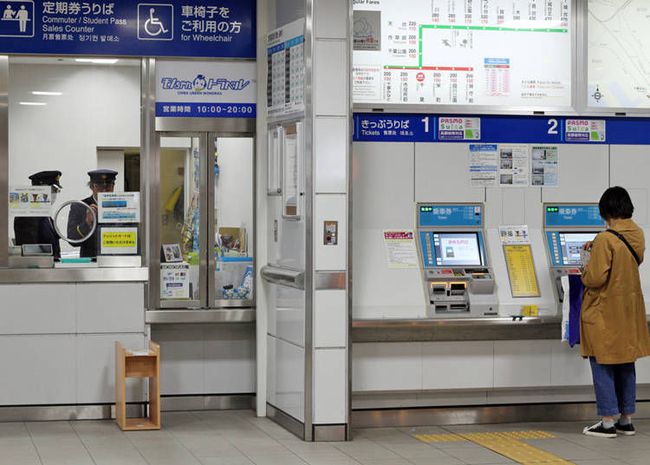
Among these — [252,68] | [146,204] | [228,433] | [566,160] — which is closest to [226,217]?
[146,204]

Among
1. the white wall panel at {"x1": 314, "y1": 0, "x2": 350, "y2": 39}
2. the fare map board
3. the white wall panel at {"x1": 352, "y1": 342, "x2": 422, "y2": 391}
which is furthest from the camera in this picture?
the fare map board

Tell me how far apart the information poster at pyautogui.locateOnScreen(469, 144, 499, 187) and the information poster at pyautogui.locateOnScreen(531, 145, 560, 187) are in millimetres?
283

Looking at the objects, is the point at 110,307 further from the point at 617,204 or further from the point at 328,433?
the point at 617,204

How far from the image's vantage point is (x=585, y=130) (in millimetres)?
8023

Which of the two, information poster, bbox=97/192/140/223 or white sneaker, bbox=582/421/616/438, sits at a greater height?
information poster, bbox=97/192/140/223

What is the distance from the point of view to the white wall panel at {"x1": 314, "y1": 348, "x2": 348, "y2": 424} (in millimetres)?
7051

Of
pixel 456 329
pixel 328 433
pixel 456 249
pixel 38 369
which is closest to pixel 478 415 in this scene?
pixel 456 329

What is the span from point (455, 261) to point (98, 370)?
2.58m

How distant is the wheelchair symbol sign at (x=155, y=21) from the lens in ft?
26.0

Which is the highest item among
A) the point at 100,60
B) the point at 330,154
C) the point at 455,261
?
the point at 100,60

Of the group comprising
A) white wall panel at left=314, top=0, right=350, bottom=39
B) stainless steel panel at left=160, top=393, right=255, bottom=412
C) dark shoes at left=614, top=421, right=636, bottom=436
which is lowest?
dark shoes at left=614, top=421, right=636, bottom=436

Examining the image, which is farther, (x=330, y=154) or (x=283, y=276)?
(x=283, y=276)

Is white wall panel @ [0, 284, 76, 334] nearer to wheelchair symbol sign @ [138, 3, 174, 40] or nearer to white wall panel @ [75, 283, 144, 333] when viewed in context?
white wall panel @ [75, 283, 144, 333]

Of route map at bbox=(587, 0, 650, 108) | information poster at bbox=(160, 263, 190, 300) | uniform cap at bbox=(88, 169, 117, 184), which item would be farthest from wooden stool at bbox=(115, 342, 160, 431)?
route map at bbox=(587, 0, 650, 108)
